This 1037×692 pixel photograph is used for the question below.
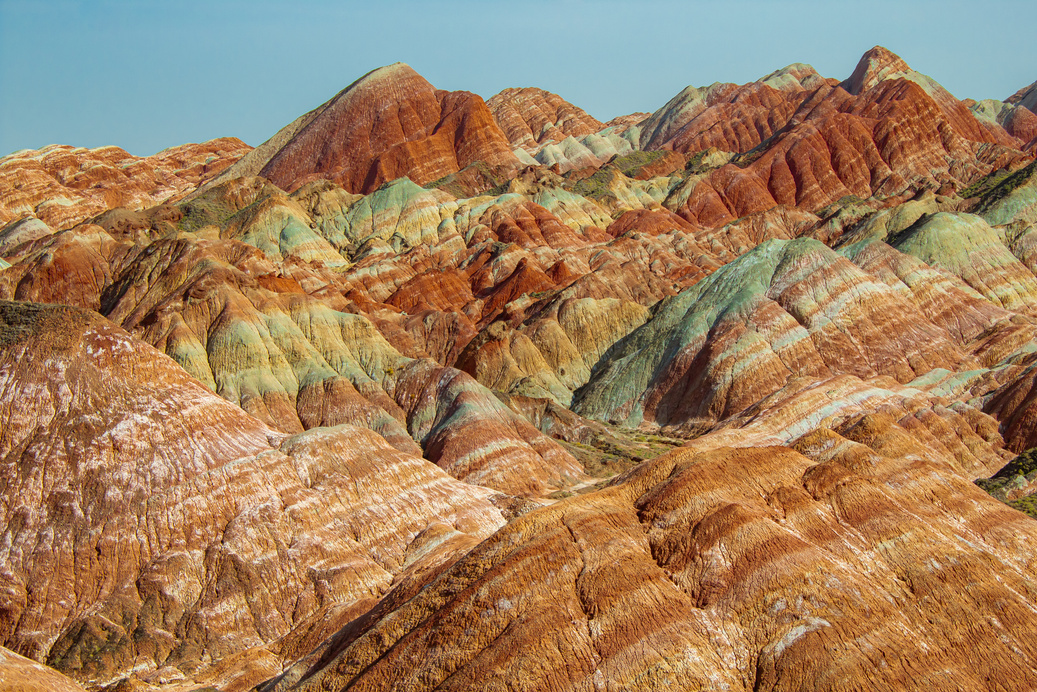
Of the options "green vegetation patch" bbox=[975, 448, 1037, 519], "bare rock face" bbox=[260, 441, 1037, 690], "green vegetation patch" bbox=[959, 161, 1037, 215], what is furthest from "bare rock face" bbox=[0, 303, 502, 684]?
"green vegetation patch" bbox=[959, 161, 1037, 215]

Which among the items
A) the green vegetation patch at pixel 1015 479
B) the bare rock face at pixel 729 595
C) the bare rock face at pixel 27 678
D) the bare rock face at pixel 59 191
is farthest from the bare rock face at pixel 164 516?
the bare rock face at pixel 59 191

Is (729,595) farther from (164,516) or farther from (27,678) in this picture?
(164,516)

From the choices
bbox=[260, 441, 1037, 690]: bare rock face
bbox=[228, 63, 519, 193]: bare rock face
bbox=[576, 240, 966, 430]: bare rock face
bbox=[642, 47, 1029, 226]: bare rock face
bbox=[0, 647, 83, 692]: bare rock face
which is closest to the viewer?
bbox=[260, 441, 1037, 690]: bare rock face

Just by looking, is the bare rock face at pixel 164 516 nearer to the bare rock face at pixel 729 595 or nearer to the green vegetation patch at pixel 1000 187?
the bare rock face at pixel 729 595

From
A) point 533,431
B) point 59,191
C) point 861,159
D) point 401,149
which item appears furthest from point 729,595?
point 59,191

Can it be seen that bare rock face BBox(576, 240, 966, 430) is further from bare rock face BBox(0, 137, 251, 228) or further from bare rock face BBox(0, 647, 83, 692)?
bare rock face BBox(0, 137, 251, 228)
